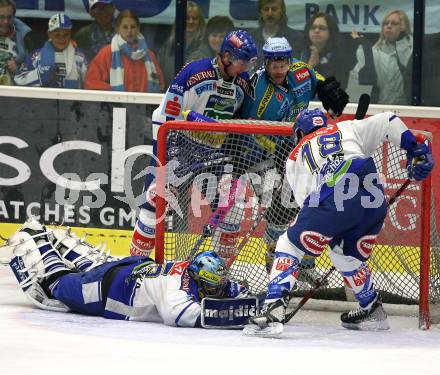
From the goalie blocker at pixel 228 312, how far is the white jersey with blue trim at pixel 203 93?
1252mm

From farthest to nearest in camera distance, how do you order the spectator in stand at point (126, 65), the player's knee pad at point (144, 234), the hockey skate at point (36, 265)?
1. the spectator in stand at point (126, 65)
2. the player's knee pad at point (144, 234)
3. the hockey skate at point (36, 265)

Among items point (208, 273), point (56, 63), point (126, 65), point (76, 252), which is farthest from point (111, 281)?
point (56, 63)

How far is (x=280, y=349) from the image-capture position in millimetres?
5180

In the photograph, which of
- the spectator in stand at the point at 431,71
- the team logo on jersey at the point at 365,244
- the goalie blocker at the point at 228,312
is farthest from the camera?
the spectator in stand at the point at 431,71

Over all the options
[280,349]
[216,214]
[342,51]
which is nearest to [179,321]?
Result: [280,349]

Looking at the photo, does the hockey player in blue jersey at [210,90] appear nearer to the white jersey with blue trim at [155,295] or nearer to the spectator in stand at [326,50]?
the white jersey with blue trim at [155,295]

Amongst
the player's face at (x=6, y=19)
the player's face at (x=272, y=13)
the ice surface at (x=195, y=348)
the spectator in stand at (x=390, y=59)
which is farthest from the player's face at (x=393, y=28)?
the player's face at (x=6, y=19)

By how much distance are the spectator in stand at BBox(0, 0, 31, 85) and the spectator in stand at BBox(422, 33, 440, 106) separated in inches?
98.2

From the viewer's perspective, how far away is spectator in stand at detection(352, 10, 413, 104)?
768 cm

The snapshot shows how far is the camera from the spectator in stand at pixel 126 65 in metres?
7.88

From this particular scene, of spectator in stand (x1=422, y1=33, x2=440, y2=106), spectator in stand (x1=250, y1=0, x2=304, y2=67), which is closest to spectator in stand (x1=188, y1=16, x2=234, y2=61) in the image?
spectator in stand (x1=250, y1=0, x2=304, y2=67)

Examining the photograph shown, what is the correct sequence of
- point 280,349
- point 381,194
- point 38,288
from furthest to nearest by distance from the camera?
point 38,288
point 381,194
point 280,349

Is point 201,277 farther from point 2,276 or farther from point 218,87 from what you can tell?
point 2,276

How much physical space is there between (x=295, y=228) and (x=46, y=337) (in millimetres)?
1157
